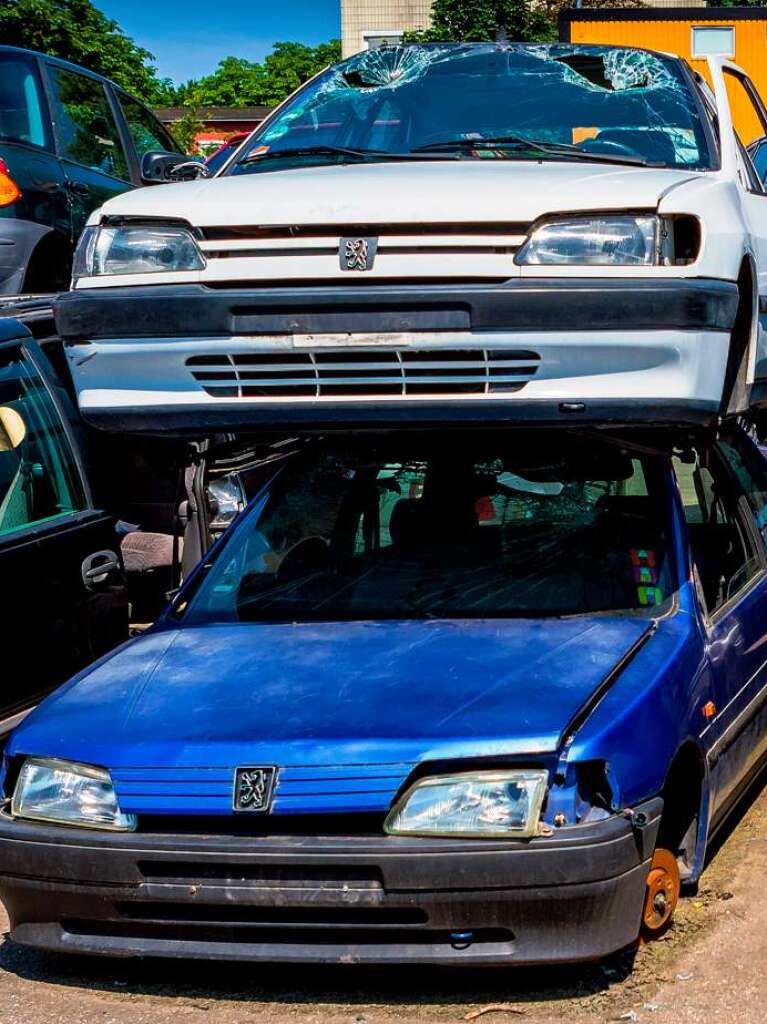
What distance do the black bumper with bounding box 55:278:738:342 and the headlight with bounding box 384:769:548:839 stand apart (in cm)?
145

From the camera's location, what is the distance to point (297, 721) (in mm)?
4258

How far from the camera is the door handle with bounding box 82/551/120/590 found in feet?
20.6

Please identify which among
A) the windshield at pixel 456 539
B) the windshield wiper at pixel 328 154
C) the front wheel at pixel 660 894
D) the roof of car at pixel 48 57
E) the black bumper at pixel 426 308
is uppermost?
the roof of car at pixel 48 57

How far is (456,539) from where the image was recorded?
17.5ft

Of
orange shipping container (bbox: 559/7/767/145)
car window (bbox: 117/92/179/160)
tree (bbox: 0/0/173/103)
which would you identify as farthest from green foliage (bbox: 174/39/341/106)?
car window (bbox: 117/92/179/160)

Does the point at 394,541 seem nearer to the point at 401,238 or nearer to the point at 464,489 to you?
the point at 464,489

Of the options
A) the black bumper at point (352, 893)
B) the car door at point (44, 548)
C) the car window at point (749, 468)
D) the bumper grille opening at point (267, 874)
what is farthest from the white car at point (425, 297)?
the bumper grille opening at point (267, 874)

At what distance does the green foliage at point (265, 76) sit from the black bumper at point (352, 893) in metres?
64.0

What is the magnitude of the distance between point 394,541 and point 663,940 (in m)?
1.56

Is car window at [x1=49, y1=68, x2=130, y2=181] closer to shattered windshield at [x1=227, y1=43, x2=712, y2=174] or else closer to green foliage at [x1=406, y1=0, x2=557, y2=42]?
shattered windshield at [x1=227, y1=43, x2=712, y2=174]

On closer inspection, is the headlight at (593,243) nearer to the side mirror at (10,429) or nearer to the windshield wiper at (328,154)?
the windshield wiper at (328,154)

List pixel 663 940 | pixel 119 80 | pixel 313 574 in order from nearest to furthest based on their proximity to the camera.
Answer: pixel 663 940, pixel 313 574, pixel 119 80

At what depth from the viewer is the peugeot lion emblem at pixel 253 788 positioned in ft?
13.3

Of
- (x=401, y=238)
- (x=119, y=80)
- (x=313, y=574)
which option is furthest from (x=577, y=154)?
(x=119, y=80)
